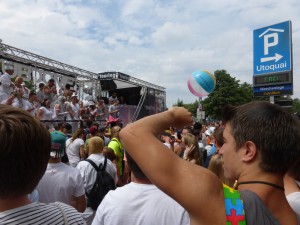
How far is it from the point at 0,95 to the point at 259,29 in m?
8.51

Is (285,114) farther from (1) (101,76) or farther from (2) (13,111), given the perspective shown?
(1) (101,76)

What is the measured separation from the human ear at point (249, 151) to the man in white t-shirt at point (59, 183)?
244cm

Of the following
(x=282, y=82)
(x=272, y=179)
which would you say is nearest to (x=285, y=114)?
(x=272, y=179)

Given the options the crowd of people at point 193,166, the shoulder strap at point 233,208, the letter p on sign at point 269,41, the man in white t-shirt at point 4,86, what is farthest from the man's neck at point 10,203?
the letter p on sign at point 269,41

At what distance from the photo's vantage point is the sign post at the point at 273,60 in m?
9.55

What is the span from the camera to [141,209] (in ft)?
7.17

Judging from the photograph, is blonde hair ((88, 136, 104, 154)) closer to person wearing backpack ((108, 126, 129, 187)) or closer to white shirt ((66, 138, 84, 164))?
person wearing backpack ((108, 126, 129, 187))

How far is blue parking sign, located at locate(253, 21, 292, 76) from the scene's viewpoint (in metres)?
9.55

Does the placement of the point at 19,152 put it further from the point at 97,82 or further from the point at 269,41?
the point at 97,82

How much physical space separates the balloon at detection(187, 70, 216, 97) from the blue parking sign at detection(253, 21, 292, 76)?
2670 millimetres

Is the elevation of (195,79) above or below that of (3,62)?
below

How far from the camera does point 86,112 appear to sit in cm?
1368

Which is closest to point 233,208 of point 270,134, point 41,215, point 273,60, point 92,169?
point 270,134

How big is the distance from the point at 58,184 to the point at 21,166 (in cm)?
213
